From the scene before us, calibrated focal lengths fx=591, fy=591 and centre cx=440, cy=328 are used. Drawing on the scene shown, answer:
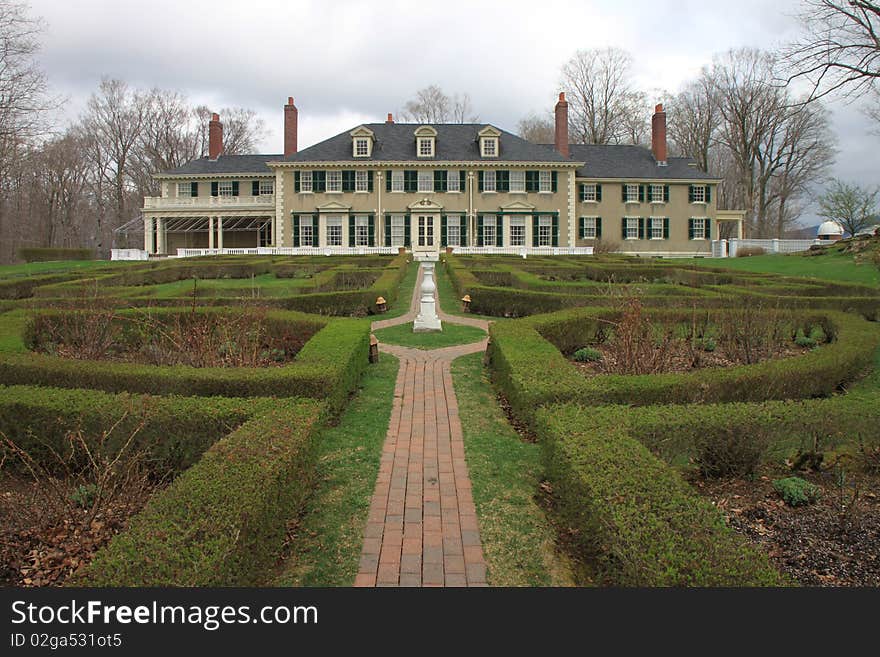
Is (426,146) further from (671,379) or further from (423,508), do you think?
(423,508)

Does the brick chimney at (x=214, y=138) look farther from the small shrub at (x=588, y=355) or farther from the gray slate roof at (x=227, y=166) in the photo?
the small shrub at (x=588, y=355)

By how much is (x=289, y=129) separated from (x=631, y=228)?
22234 mm

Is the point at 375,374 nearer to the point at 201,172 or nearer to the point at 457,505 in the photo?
the point at 457,505

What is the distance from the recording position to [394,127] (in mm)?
38125

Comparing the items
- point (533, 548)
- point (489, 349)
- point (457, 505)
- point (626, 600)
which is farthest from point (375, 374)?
point (626, 600)

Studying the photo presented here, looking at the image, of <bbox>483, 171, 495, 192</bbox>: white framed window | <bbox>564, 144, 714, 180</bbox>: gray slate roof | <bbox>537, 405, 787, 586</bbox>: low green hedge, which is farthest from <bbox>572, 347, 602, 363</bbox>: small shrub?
<bbox>564, 144, 714, 180</bbox>: gray slate roof

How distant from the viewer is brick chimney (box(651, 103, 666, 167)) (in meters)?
37.2

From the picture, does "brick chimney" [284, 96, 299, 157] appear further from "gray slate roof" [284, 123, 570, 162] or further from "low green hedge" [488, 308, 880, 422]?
"low green hedge" [488, 308, 880, 422]

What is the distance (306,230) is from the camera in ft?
117

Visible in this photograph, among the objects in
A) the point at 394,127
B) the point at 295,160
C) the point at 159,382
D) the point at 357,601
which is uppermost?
the point at 394,127

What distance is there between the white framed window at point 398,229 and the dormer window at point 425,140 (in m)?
4.12

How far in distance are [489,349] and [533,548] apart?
485cm

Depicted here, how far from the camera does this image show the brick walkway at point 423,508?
3.24 m

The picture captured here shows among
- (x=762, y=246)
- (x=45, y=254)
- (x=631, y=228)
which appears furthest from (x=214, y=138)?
(x=762, y=246)
